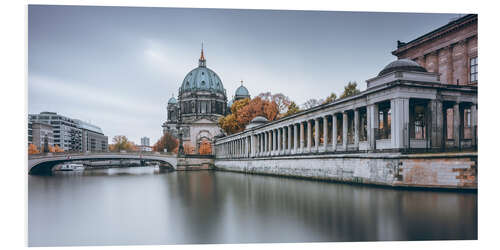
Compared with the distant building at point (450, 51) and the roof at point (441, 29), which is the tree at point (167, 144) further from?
the roof at point (441, 29)

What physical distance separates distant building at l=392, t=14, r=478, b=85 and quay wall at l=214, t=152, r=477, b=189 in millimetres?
5607

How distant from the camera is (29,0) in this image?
8797 millimetres

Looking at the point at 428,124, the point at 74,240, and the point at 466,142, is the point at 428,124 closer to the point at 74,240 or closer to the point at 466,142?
the point at 466,142

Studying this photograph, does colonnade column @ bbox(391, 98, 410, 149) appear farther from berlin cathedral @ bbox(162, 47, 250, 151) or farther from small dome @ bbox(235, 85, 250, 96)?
small dome @ bbox(235, 85, 250, 96)

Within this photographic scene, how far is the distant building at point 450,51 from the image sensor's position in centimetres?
1789

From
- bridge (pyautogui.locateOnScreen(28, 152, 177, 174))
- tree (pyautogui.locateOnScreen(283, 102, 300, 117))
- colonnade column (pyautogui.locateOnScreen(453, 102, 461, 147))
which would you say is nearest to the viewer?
colonnade column (pyautogui.locateOnScreen(453, 102, 461, 147))

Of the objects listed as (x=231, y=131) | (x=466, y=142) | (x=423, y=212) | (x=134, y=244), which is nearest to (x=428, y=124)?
(x=466, y=142)

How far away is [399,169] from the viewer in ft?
45.1

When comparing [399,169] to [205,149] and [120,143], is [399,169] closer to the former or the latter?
[120,143]

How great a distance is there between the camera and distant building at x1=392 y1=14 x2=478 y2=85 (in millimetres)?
17891

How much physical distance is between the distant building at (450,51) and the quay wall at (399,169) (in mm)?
5607

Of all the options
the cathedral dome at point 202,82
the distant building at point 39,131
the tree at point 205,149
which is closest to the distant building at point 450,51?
the distant building at point 39,131

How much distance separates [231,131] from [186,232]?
41706 mm

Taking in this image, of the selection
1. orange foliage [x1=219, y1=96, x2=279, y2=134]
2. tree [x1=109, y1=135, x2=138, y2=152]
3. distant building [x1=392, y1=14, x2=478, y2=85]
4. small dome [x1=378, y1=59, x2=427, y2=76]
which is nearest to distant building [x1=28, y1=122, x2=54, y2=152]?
tree [x1=109, y1=135, x2=138, y2=152]
